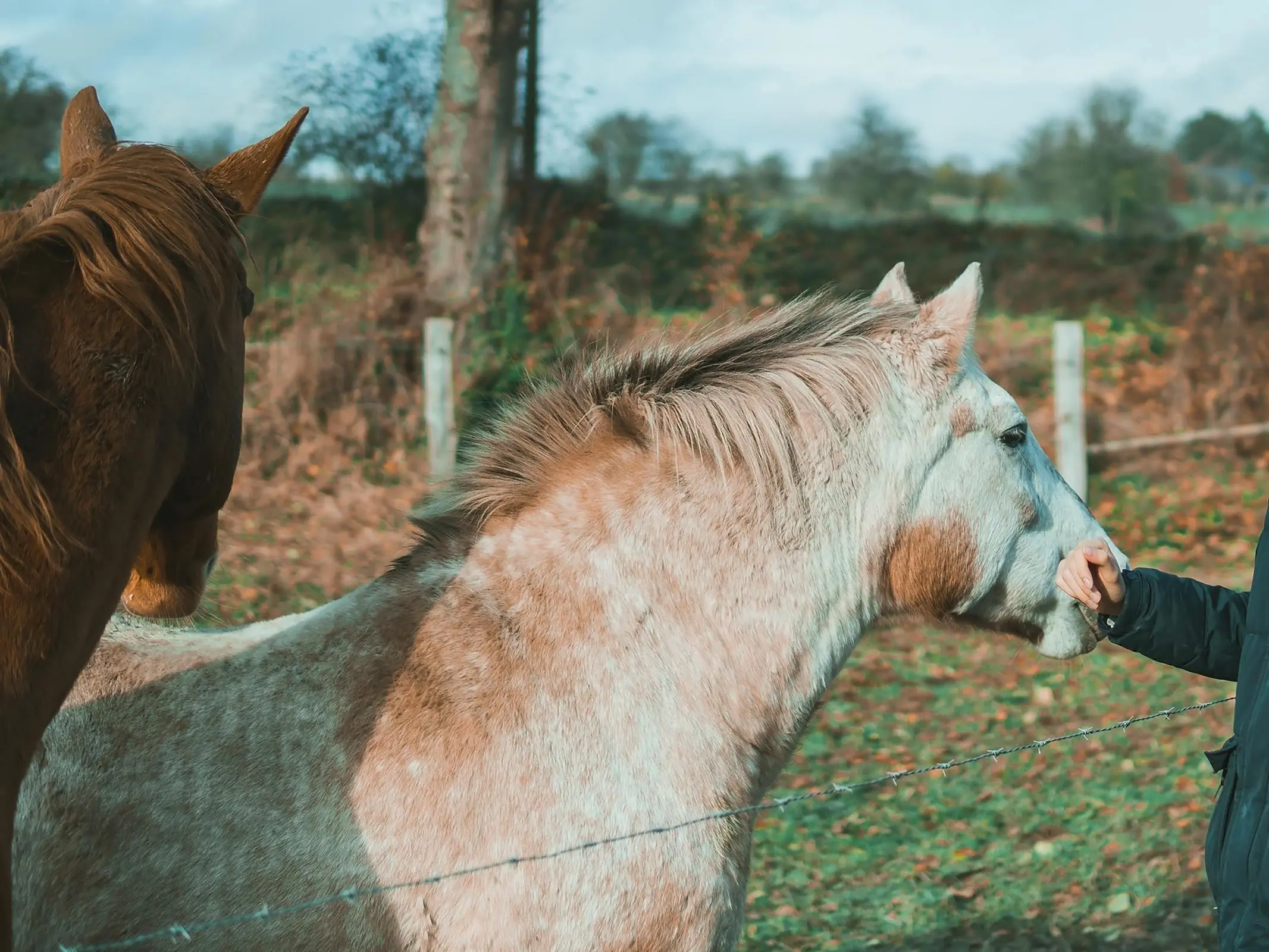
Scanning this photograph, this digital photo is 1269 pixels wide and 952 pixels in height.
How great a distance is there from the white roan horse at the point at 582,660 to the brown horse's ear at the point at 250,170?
0.84 m

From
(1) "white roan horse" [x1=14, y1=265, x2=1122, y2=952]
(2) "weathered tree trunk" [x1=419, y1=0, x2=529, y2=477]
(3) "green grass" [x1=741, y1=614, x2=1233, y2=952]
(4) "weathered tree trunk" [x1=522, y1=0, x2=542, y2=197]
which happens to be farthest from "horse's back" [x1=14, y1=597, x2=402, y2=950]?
(4) "weathered tree trunk" [x1=522, y1=0, x2=542, y2=197]

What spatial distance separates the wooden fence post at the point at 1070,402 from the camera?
34.3ft

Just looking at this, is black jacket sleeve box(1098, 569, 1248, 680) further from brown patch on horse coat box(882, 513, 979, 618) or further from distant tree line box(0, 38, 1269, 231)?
distant tree line box(0, 38, 1269, 231)

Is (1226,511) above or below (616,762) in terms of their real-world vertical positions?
below

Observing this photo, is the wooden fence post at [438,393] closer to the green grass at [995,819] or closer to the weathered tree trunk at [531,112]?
Result: the green grass at [995,819]

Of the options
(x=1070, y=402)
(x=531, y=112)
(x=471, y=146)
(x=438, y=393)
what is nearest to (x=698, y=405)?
(x=438, y=393)

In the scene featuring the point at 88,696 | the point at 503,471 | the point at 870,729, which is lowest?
the point at 870,729

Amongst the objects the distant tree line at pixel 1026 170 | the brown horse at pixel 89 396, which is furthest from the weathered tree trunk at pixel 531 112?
the brown horse at pixel 89 396

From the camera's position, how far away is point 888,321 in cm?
302

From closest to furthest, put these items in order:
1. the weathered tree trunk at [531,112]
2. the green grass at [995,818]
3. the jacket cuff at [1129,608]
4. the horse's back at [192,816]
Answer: the horse's back at [192,816], the jacket cuff at [1129,608], the green grass at [995,818], the weathered tree trunk at [531,112]

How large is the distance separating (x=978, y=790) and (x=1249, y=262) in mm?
8704

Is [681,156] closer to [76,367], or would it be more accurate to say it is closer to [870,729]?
[870,729]

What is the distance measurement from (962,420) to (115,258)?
6.24 ft

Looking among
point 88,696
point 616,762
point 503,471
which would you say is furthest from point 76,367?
point 616,762
